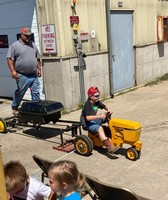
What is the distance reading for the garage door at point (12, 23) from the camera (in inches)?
333

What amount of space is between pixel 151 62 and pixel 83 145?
696 cm

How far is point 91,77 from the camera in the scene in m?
8.97

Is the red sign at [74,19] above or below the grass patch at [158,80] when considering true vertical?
above

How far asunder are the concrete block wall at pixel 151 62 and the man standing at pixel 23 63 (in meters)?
4.63

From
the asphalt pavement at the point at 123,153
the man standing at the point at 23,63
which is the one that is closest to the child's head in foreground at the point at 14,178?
the asphalt pavement at the point at 123,153

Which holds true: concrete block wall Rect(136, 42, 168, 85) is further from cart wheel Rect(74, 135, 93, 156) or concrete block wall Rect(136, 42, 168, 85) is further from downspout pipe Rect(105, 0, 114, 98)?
cart wheel Rect(74, 135, 93, 156)

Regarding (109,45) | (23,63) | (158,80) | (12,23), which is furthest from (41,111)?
(158,80)

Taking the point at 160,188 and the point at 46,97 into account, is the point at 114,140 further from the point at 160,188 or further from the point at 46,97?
the point at 46,97

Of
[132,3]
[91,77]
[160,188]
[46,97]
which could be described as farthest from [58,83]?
[160,188]

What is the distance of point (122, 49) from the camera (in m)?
10.0

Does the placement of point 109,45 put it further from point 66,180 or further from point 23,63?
point 66,180

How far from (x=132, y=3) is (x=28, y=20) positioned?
3.43 meters

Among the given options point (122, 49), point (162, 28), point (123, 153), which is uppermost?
point (162, 28)

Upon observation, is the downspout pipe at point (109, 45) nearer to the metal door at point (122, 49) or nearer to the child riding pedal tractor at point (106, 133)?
the metal door at point (122, 49)
